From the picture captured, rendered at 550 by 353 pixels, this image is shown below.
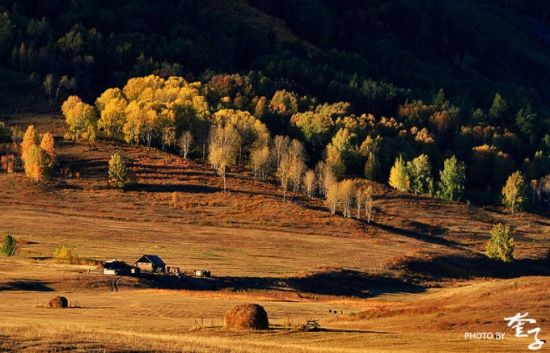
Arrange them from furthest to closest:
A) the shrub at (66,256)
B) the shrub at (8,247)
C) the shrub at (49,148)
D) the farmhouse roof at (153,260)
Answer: the shrub at (49,148)
the shrub at (8,247)
the shrub at (66,256)
the farmhouse roof at (153,260)

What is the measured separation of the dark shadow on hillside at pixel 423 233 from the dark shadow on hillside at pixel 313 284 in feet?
139

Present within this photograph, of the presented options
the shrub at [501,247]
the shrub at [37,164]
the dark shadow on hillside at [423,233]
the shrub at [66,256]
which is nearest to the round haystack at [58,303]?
the shrub at [66,256]

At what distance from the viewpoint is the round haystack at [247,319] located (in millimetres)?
66125

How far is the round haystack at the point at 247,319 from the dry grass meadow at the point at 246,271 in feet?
4.93

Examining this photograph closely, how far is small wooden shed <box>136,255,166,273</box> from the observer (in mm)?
110125

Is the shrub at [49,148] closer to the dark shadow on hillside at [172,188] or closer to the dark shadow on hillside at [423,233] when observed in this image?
the dark shadow on hillside at [172,188]

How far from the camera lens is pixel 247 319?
217 feet

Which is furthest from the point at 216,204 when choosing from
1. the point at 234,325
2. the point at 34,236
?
the point at 234,325

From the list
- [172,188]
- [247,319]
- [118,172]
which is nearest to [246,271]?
[247,319]

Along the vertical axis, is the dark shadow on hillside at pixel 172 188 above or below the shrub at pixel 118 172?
below

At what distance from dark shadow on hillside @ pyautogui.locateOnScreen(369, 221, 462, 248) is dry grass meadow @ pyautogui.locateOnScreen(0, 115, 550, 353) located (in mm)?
466

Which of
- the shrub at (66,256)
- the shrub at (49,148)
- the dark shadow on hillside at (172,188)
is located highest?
the shrub at (49,148)

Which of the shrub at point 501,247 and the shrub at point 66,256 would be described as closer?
the shrub at point 66,256

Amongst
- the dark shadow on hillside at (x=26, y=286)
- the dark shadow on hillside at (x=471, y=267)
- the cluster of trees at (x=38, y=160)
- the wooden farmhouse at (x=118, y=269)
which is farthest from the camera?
the cluster of trees at (x=38, y=160)
